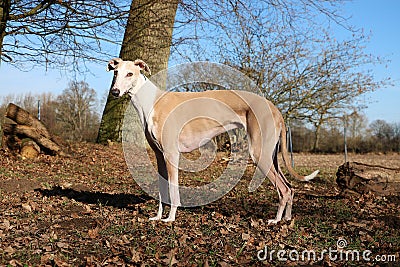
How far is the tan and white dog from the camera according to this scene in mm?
4992

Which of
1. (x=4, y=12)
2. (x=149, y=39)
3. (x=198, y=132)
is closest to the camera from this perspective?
(x=198, y=132)

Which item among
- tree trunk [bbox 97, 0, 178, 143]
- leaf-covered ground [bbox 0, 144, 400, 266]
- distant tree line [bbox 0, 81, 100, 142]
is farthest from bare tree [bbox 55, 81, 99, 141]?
leaf-covered ground [bbox 0, 144, 400, 266]

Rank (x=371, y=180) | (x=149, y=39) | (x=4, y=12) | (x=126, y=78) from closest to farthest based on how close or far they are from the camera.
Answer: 1. (x=126, y=78)
2. (x=371, y=180)
3. (x=4, y=12)
4. (x=149, y=39)

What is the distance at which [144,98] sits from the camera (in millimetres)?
5055

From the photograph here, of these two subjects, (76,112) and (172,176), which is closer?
(172,176)

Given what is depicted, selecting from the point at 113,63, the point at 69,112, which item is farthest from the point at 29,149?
the point at 69,112

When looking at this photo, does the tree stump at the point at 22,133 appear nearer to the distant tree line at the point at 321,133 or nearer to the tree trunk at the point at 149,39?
the tree trunk at the point at 149,39

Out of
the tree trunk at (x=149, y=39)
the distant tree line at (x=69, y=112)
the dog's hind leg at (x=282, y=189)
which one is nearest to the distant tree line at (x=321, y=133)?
the distant tree line at (x=69, y=112)

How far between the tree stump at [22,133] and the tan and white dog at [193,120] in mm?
5769

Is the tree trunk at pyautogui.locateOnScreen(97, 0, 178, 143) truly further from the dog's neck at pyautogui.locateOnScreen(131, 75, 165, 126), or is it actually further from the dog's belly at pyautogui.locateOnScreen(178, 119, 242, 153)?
the dog's belly at pyautogui.locateOnScreen(178, 119, 242, 153)

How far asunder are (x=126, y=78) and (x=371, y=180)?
4.76 m

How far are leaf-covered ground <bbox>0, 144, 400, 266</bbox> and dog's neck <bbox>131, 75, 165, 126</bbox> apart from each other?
1277 mm

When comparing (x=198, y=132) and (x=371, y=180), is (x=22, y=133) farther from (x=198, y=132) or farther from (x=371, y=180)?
(x=371, y=180)

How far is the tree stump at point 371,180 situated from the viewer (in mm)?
7234
